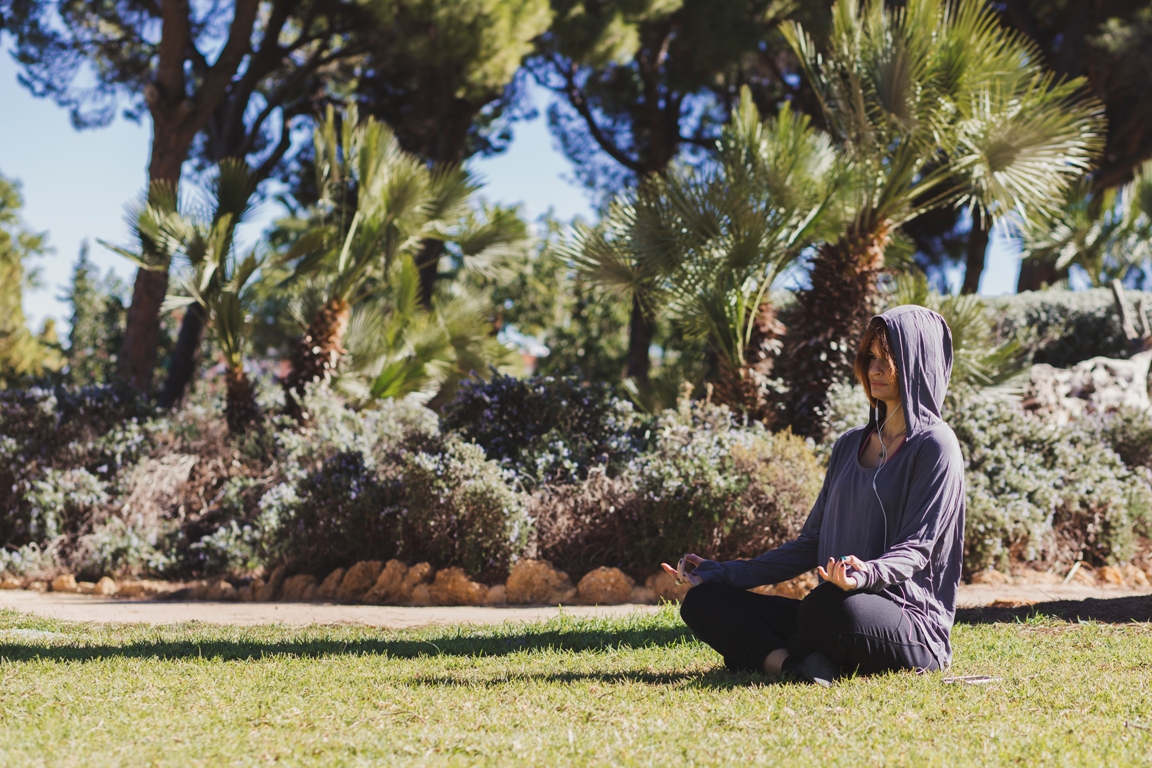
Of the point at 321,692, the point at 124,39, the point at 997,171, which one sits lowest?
the point at 321,692

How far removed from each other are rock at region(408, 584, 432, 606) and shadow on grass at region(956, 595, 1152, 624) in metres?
3.39

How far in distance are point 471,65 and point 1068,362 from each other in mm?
8791

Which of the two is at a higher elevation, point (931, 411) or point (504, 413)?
point (504, 413)

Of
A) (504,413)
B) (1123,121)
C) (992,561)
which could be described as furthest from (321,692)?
(1123,121)

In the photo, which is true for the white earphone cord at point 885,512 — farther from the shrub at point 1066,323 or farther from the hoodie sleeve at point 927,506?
the shrub at point 1066,323

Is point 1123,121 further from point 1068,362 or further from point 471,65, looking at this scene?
point 471,65

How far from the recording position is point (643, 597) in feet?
21.5

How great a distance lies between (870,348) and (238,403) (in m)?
7.85

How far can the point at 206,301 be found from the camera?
9.81 metres

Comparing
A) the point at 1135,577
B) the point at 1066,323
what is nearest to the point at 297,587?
the point at 1135,577

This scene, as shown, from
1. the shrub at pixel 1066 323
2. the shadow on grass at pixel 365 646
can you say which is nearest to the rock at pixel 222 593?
the shadow on grass at pixel 365 646

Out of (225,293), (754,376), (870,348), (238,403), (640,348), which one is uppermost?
(640,348)

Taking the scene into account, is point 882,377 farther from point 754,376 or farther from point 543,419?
point 754,376

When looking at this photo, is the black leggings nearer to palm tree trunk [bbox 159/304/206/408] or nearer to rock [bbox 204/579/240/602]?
rock [bbox 204/579/240/602]
